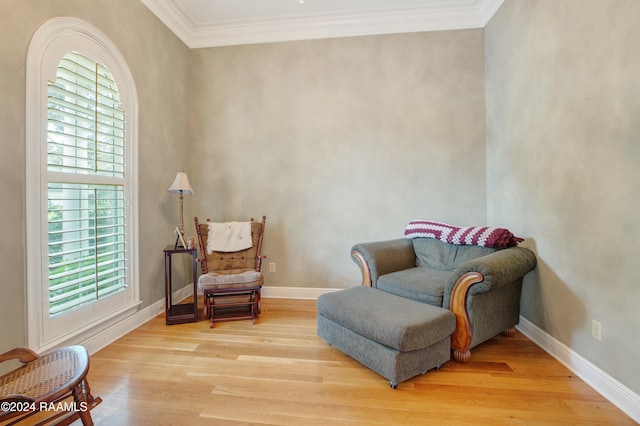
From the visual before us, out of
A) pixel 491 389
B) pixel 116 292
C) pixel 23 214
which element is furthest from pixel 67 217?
pixel 491 389

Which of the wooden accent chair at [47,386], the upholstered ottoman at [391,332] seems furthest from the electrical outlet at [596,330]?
the wooden accent chair at [47,386]

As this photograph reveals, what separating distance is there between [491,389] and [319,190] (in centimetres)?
232

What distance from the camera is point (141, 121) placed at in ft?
8.95

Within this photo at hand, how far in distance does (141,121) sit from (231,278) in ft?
5.47

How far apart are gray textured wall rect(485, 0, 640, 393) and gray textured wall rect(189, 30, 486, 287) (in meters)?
0.56

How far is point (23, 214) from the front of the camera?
1.76 metres

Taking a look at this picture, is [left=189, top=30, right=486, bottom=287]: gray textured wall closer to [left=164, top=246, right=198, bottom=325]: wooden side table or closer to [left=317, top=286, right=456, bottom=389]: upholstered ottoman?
[left=164, top=246, right=198, bottom=325]: wooden side table

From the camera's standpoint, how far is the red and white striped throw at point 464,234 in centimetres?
244

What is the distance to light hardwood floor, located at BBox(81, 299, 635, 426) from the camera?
1579 mm

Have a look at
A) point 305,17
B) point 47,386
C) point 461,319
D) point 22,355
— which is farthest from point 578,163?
point 22,355

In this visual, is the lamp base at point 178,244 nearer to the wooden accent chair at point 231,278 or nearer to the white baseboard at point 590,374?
the wooden accent chair at point 231,278

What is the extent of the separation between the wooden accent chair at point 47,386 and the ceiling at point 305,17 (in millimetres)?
3019

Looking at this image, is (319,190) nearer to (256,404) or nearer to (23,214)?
(256,404)

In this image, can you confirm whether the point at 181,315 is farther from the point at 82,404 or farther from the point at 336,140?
the point at 336,140
